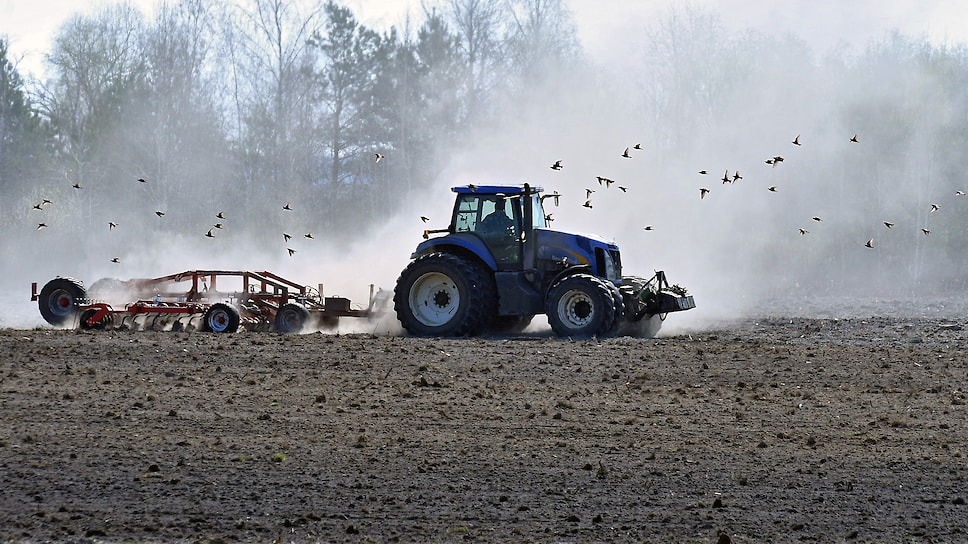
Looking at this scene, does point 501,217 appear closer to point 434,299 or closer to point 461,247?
point 461,247

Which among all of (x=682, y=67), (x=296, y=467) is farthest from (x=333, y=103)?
(x=296, y=467)

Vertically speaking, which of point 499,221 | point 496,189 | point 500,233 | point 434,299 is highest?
point 496,189

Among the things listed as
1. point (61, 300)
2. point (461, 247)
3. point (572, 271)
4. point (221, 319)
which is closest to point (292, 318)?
point (221, 319)

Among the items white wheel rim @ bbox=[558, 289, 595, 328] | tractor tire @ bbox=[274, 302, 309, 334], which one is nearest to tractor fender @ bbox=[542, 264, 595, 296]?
white wheel rim @ bbox=[558, 289, 595, 328]

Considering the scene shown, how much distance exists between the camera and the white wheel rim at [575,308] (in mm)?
17825

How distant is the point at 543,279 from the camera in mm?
18656

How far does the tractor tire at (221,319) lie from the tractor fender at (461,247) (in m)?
3.34

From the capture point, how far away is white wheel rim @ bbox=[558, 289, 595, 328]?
17825 millimetres

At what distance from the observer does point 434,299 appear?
19156 millimetres

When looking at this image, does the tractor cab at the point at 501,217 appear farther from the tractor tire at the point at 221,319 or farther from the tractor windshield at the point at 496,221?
the tractor tire at the point at 221,319

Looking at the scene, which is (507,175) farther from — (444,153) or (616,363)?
(616,363)

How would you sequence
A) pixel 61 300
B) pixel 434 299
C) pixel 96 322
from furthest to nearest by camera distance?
pixel 61 300, pixel 434 299, pixel 96 322

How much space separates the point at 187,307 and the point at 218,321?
0.63 meters

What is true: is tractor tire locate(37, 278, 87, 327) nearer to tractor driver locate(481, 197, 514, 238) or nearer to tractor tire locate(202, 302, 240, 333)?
tractor tire locate(202, 302, 240, 333)
